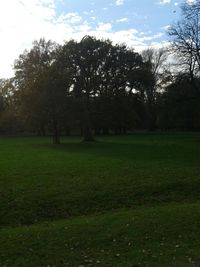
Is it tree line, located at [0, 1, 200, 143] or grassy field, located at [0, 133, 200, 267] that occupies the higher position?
tree line, located at [0, 1, 200, 143]

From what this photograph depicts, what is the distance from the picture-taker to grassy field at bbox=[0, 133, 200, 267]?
8086mm

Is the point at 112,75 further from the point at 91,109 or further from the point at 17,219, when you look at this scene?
the point at 17,219

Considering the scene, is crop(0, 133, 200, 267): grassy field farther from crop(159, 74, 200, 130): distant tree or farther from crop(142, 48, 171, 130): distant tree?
crop(142, 48, 171, 130): distant tree

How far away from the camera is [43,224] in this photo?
11.5 meters

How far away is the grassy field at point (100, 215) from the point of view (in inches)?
318

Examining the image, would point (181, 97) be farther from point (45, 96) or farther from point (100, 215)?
point (100, 215)

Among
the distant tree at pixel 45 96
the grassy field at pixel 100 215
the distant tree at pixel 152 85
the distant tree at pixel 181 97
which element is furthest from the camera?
the distant tree at pixel 152 85

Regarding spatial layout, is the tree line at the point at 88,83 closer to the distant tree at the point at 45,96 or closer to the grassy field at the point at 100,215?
the distant tree at the point at 45,96

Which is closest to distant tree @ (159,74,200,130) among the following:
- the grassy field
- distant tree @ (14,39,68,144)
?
distant tree @ (14,39,68,144)

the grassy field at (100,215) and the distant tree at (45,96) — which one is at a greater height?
the distant tree at (45,96)

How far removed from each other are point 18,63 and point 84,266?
211 ft

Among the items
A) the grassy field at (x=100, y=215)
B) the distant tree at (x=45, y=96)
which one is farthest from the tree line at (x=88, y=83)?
the grassy field at (x=100, y=215)

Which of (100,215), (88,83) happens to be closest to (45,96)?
(88,83)

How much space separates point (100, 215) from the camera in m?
12.5
